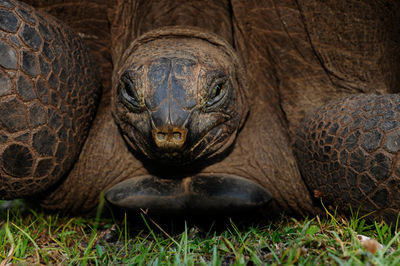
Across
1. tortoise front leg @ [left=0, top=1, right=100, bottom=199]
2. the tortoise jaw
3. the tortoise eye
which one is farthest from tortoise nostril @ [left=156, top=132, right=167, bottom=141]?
tortoise front leg @ [left=0, top=1, right=100, bottom=199]

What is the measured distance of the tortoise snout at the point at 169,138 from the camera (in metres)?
1.44

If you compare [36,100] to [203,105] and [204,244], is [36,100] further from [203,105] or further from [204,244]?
[204,244]

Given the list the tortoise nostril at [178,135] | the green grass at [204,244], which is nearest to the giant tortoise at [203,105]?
the tortoise nostril at [178,135]

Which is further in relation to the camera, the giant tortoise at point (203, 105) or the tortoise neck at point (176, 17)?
the tortoise neck at point (176, 17)

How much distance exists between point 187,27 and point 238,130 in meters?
0.71

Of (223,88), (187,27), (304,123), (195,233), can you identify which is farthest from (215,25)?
(195,233)

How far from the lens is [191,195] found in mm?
1673

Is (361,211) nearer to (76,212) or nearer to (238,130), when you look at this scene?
(238,130)

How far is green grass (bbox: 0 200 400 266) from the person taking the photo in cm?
121

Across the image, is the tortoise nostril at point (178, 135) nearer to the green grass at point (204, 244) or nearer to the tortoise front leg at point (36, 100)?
the green grass at point (204, 244)

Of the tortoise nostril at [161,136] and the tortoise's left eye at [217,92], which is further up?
the tortoise's left eye at [217,92]

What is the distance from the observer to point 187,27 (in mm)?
2062

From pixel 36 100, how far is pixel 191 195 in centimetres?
87

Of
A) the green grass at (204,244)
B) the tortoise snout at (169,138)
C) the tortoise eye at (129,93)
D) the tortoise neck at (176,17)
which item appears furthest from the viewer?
the tortoise neck at (176,17)
